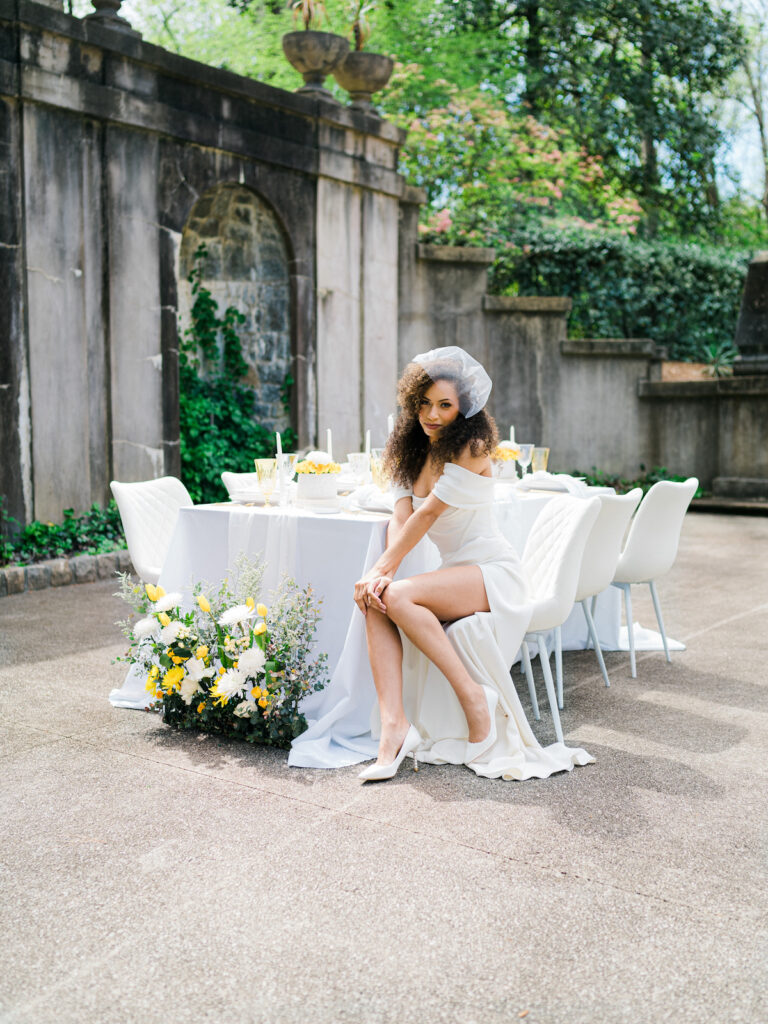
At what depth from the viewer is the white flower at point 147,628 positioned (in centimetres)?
392

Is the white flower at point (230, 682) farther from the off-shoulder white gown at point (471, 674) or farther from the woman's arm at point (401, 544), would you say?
the woman's arm at point (401, 544)

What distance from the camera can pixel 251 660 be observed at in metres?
3.68

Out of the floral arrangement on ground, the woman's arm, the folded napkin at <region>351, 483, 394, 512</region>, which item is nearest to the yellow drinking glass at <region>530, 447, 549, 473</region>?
the folded napkin at <region>351, 483, 394, 512</region>

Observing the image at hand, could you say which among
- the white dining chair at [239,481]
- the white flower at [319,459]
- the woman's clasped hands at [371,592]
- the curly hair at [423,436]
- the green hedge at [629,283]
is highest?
the green hedge at [629,283]

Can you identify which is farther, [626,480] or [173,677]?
[626,480]

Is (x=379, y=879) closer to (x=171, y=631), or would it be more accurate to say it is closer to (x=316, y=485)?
(x=171, y=631)

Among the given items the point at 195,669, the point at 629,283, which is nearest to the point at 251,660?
the point at 195,669

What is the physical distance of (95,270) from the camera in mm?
8031

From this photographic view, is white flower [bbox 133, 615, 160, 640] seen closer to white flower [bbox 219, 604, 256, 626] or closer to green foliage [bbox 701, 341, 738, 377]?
white flower [bbox 219, 604, 256, 626]

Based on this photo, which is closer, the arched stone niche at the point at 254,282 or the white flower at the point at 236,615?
the white flower at the point at 236,615

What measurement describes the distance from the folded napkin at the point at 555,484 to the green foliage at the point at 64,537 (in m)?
3.70

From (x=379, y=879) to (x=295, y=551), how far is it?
171cm

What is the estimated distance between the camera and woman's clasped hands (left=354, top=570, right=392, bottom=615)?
3689mm

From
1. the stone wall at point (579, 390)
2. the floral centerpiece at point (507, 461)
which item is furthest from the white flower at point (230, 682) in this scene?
the stone wall at point (579, 390)
